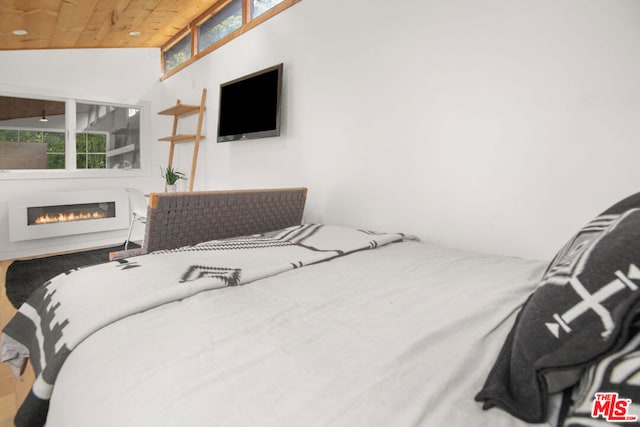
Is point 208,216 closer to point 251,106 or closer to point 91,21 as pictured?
point 251,106

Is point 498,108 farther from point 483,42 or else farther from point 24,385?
point 24,385

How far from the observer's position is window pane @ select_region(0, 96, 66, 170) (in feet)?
13.0

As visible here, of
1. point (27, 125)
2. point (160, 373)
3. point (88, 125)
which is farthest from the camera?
point (88, 125)

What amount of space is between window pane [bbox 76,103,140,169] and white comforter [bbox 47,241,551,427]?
4.59 meters

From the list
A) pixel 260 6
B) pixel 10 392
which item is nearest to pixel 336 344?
pixel 10 392

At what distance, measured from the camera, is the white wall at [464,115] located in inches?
54.1

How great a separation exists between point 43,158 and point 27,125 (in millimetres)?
397

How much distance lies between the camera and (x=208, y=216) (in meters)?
1.79

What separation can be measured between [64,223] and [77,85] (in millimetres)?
1692

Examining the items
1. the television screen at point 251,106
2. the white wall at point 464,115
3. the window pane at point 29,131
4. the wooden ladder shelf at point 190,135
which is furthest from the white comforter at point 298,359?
the window pane at point 29,131

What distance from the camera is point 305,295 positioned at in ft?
3.16

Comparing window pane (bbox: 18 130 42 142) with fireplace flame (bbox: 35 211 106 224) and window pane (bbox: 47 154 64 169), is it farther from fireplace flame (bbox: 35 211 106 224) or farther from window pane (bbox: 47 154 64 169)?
fireplace flame (bbox: 35 211 106 224)

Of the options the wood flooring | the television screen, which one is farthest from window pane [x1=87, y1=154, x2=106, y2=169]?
the wood flooring

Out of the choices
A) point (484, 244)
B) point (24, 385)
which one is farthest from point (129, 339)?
point (484, 244)
